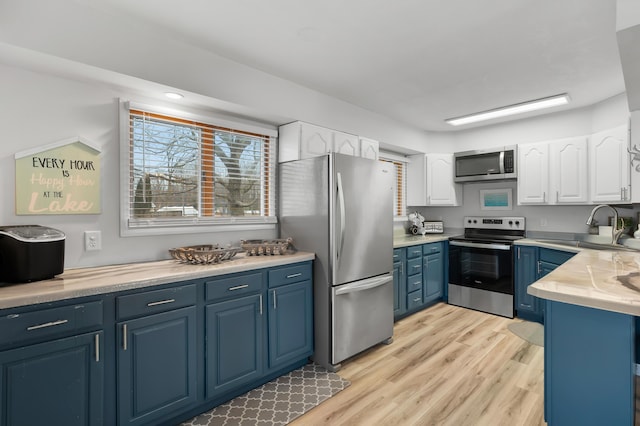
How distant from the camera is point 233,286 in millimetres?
2193

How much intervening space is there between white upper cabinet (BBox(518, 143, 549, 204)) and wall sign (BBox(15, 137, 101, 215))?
445 centimetres

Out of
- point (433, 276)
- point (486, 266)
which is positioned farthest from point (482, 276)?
point (433, 276)

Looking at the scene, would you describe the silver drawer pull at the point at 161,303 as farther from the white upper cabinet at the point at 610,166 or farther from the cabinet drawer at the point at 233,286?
the white upper cabinet at the point at 610,166

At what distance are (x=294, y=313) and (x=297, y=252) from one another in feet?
1.75

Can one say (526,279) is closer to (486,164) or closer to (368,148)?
(486,164)

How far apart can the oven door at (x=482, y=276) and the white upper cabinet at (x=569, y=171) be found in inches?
33.2

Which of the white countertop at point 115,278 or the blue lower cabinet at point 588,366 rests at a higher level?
the white countertop at point 115,278

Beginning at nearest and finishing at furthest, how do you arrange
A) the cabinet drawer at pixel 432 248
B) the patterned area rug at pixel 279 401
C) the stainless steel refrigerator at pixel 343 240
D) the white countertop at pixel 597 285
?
the white countertop at pixel 597 285 → the patterned area rug at pixel 279 401 → the stainless steel refrigerator at pixel 343 240 → the cabinet drawer at pixel 432 248

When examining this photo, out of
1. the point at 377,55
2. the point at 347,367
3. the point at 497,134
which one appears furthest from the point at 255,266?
the point at 497,134

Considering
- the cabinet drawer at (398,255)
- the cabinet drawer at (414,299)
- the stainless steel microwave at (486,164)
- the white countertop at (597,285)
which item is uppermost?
the stainless steel microwave at (486,164)

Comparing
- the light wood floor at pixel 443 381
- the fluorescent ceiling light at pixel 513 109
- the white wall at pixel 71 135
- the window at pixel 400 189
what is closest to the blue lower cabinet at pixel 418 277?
the light wood floor at pixel 443 381

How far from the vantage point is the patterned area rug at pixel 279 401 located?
79.4 inches

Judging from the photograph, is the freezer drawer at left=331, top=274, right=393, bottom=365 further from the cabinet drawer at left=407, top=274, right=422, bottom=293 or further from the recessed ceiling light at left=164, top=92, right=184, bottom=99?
the recessed ceiling light at left=164, top=92, right=184, bottom=99

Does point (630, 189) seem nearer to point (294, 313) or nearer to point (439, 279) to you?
point (439, 279)
